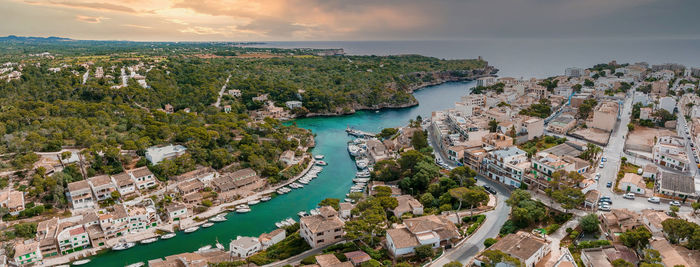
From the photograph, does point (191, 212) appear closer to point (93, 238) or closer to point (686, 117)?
point (93, 238)

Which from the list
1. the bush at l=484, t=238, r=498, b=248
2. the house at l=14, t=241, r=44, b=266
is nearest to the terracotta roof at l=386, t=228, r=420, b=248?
the bush at l=484, t=238, r=498, b=248

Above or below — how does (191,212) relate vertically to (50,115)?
below

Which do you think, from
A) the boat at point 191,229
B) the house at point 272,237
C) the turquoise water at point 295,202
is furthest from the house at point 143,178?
the house at point 272,237

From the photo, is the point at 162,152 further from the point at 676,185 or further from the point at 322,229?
the point at 676,185

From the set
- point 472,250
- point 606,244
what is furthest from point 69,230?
point 606,244

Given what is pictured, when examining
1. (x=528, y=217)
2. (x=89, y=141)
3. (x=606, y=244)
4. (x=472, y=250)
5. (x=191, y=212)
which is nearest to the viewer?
(x=606, y=244)

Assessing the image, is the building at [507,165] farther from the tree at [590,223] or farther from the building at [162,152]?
the building at [162,152]
